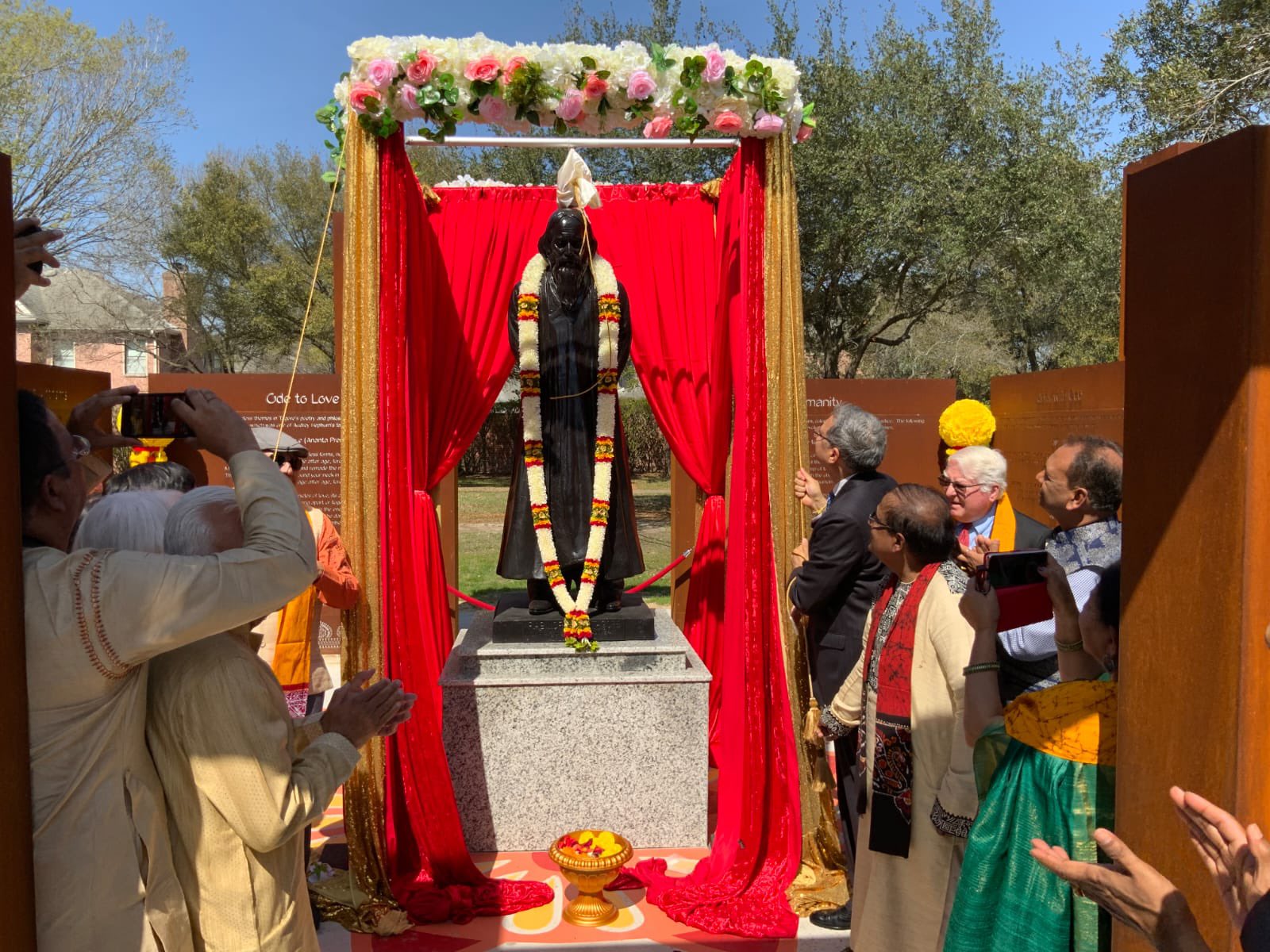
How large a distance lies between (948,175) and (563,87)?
28.9ft

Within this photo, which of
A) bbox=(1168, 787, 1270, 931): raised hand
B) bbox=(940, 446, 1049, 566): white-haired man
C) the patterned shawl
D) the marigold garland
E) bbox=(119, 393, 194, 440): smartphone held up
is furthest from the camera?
the marigold garland

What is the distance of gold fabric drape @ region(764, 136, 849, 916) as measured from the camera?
3.72 meters

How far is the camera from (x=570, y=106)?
3.92 m

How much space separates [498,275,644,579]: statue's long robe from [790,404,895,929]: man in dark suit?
1050 millimetres

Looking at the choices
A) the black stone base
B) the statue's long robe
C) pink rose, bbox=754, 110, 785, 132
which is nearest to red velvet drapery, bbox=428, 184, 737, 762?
the statue's long robe

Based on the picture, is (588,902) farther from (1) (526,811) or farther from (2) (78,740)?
(2) (78,740)

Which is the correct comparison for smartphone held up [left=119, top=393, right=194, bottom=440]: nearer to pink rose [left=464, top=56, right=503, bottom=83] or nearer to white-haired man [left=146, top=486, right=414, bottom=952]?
white-haired man [left=146, top=486, right=414, bottom=952]

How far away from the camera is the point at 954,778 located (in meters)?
2.41

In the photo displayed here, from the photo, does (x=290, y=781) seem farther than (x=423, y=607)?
No

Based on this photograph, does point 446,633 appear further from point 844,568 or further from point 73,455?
point 73,455

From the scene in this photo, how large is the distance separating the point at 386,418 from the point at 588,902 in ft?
6.52

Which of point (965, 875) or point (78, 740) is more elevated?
point (78, 740)

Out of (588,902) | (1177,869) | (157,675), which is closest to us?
(1177,869)

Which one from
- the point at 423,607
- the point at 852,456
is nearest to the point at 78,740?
the point at 423,607
